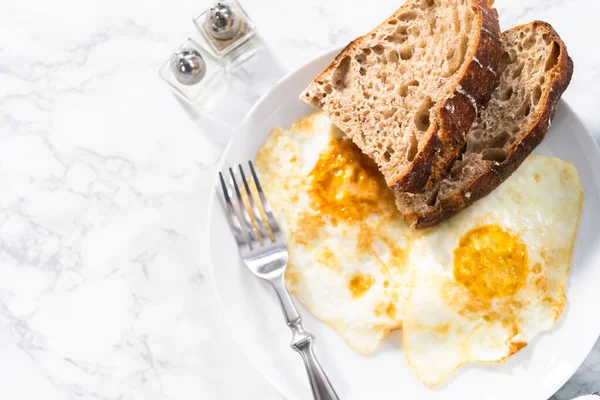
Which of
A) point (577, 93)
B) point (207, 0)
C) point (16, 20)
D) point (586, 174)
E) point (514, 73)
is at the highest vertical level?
point (16, 20)

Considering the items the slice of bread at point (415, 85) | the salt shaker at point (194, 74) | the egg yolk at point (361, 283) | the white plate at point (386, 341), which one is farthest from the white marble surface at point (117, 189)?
the egg yolk at point (361, 283)

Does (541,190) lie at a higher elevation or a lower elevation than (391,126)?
lower

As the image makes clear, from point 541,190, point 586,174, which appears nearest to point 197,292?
point 541,190

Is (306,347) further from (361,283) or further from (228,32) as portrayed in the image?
(228,32)

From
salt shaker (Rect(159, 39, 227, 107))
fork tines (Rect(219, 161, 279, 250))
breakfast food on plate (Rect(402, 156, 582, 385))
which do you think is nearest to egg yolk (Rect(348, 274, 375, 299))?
breakfast food on plate (Rect(402, 156, 582, 385))

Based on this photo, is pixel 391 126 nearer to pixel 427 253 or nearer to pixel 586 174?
pixel 427 253

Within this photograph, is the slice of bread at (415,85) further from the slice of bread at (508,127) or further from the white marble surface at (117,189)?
the white marble surface at (117,189)
